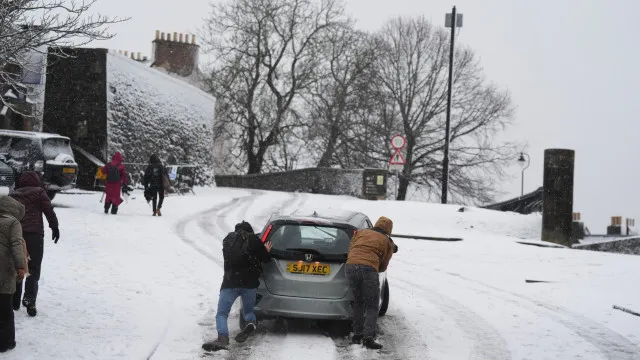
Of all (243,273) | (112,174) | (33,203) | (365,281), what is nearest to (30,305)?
(33,203)

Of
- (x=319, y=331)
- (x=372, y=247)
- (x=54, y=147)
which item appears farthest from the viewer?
(x=54, y=147)

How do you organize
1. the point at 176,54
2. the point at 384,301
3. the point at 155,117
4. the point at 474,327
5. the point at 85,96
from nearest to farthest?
1. the point at 474,327
2. the point at 384,301
3. the point at 85,96
4. the point at 155,117
5. the point at 176,54

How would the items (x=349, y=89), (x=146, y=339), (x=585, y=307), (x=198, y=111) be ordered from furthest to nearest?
(x=349, y=89)
(x=198, y=111)
(x=585, y=307)
(x=146, y=339)

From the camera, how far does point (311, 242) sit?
874 centimetres

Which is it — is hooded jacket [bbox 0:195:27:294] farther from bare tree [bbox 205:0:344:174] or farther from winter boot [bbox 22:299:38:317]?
bare tree [bbox 205:0:344:174]

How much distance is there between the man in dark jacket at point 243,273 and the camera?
25.5 feet

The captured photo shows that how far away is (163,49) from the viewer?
5053 centimetres

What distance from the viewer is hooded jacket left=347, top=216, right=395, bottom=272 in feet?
25.8

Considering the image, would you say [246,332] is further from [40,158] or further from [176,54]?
[176,54]

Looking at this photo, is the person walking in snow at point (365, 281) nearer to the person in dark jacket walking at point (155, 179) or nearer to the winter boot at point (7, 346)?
the winter boot at point (7, 346)

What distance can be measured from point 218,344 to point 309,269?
1342 millimetres

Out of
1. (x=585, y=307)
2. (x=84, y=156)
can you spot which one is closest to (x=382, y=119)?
(x=84, y=156)

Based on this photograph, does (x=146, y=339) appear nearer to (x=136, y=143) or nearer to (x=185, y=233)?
(x=185, y=233)

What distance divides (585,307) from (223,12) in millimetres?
39356
